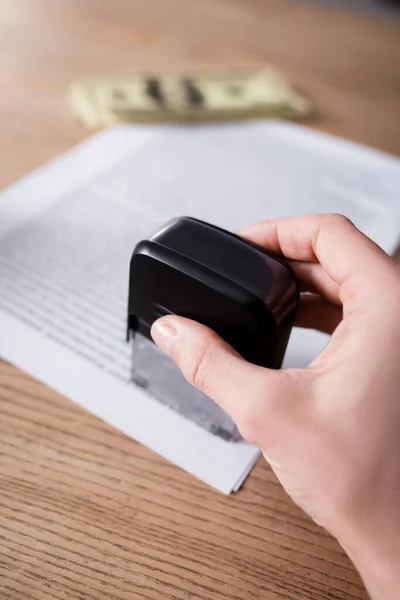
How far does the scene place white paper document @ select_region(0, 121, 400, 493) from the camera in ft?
1.35

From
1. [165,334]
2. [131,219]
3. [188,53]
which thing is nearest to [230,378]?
[165,334]

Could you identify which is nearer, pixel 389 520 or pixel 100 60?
pixel 389 520

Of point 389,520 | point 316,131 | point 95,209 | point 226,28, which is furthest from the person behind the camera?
point 226,28

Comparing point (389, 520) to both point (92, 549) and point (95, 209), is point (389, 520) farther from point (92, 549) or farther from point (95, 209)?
point (95, 209)

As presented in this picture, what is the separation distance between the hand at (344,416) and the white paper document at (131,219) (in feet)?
0.27

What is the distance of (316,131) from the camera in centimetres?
76

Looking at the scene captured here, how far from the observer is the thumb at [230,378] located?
12.2 inches

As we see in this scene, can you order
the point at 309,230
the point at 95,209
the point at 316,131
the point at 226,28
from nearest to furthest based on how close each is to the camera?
1. the point at 309,230
2. the point at 95,209
3. the point at 316,131
4. the point at 226,28

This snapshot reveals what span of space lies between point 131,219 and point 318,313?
8.9 inches

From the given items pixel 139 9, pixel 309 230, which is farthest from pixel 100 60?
pixel 309 230

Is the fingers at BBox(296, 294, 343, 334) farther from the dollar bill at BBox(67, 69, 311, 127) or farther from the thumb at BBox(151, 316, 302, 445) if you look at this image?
the dollar bill at BBox(67, 69, 311, 127)

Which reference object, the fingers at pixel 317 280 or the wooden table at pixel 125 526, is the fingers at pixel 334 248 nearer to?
the fingers at pixel 317 280

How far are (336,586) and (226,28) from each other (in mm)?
884

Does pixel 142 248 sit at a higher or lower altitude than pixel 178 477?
higher
